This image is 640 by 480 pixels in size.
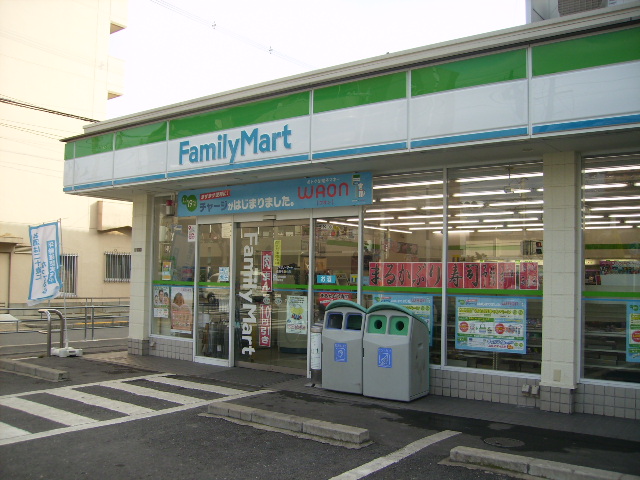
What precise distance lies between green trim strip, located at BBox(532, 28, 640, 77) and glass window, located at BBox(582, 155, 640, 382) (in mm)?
1670

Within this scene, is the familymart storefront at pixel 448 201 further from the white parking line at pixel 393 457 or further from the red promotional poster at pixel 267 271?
the white parking line at pixel 393 457

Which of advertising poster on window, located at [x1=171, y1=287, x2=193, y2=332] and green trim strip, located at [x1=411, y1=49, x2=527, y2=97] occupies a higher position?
green trim strip, located at [x1=411, y1=49, x2=527, y2=97]

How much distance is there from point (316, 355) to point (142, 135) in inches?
224

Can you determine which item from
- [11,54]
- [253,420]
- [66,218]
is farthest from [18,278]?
[253,420]

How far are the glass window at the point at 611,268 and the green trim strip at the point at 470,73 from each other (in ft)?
6.05

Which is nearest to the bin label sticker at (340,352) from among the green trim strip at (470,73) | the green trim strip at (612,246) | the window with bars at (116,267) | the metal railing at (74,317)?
the green trim strip at (612,246)

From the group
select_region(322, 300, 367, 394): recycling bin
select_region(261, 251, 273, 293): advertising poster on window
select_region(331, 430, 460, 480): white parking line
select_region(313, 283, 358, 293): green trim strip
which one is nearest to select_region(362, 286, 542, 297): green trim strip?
select_region(313, 283, 358, 293): green trim strip

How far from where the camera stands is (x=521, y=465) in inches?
208

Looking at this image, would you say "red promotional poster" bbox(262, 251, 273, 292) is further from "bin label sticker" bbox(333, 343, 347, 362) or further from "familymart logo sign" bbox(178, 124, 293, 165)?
"bin label sticker" bbox(333, 343, 347, 362)

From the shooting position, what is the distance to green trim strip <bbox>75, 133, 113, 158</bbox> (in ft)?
39.0

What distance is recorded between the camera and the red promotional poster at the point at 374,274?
9328 mm

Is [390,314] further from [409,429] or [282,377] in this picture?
[282,377]

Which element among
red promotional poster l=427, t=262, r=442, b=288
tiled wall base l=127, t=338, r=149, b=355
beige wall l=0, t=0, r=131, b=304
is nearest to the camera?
red promotional poster l=427, t=262, r=442, b=288

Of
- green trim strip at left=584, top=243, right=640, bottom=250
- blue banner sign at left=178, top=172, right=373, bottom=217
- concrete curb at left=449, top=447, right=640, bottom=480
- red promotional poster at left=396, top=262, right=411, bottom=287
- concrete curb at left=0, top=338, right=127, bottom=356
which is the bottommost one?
concrete curb at left=0, top=338, right=127, bottom=356
